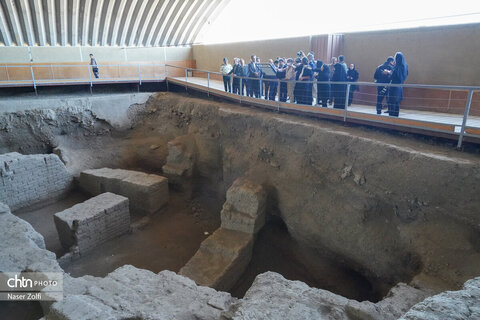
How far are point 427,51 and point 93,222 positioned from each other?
8372mm

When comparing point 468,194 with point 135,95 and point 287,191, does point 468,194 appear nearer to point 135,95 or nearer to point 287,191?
point 287,191

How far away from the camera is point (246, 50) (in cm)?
1309

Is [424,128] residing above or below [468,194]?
above

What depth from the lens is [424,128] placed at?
562 cm

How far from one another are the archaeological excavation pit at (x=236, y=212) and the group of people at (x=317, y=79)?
0.68 meters

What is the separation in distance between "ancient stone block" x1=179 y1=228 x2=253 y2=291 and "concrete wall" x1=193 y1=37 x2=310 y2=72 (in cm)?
621

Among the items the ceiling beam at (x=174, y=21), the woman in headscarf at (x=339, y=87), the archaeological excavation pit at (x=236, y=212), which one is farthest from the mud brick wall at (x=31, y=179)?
the ceiling beam at (x=174, y=21)

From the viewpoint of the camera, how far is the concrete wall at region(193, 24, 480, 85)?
6543 millimetres

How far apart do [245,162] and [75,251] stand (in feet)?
14.7

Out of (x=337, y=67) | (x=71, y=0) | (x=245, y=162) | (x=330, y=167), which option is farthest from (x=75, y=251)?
(x=71, y=0)

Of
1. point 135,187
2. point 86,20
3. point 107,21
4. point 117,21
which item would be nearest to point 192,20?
point 117,21

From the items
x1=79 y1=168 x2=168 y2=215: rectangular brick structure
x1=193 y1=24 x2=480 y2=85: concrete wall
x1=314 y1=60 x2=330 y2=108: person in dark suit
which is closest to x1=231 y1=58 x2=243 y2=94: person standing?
x1=314 y1=60 x2=330 y2=108: person in dark suit

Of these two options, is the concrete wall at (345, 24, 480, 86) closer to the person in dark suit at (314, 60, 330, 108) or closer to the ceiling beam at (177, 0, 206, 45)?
the person in dark suit at (314, 60, 330, 108)

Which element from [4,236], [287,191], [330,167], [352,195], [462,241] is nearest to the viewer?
[462,241]
